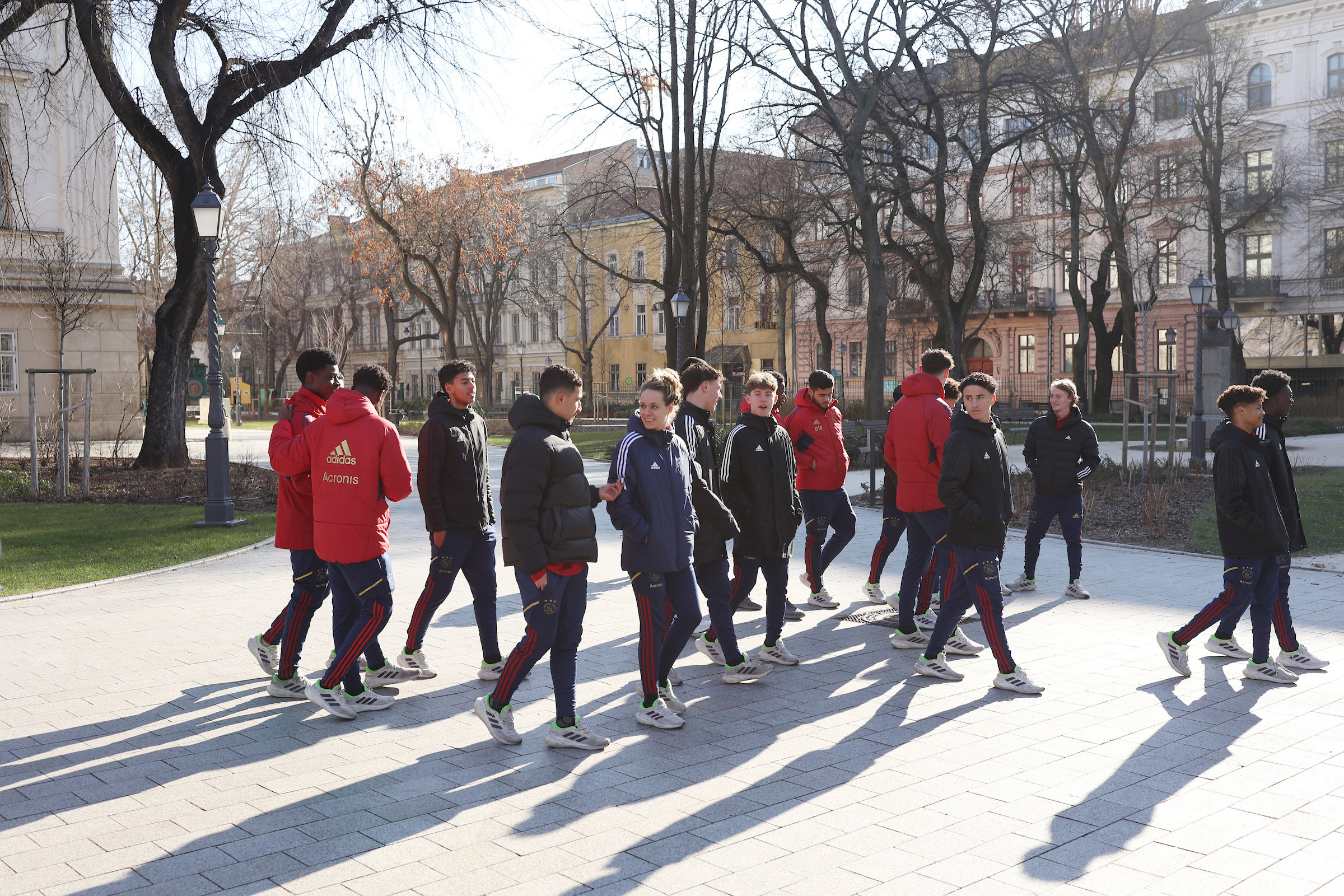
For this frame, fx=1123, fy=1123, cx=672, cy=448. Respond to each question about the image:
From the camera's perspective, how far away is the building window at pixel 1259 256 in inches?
1908

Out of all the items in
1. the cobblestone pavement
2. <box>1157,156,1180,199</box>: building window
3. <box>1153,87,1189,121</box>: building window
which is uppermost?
<box>1153,87,1189,121</box>: building window

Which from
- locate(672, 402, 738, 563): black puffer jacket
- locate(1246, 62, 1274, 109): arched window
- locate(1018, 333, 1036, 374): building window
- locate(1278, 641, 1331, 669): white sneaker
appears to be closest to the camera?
locate(672, 402, 738, 563): black puffer jacket

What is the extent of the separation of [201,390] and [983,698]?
111 feet

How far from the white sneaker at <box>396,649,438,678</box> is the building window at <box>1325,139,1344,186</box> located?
47.5 meters

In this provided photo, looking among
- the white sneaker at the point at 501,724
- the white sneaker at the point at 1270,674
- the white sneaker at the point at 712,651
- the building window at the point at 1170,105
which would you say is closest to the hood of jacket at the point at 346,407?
the white sneaker at the point at 501,724

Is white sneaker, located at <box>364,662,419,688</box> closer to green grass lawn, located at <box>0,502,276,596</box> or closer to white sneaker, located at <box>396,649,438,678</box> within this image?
white sneaker, located at <box>396,649,438,678</box>

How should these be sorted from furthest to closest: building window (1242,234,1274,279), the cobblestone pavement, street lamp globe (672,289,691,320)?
building window (1242,234,1274,279), street lamp globe (672,289,691,320), the cobblestone pavement

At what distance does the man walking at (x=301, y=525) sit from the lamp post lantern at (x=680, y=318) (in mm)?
15808

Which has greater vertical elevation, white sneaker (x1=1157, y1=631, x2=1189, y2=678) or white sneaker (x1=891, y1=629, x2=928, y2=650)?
white sneaker (x1=1157, y1=631, x2=1189, y2=678)

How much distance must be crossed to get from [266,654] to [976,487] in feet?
14.0

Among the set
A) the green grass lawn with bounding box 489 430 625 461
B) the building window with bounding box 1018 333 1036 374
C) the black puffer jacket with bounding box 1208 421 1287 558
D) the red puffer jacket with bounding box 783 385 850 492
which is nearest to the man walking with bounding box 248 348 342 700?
the red puffer jacket with bounding box 783 385 850 492

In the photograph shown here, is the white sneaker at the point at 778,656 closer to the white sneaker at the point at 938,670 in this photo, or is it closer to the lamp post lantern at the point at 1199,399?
the white sneaker at the point at 938,670

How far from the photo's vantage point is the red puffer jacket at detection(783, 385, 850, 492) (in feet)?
28.0

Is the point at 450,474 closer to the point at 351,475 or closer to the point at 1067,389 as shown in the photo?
the point at 351,475
